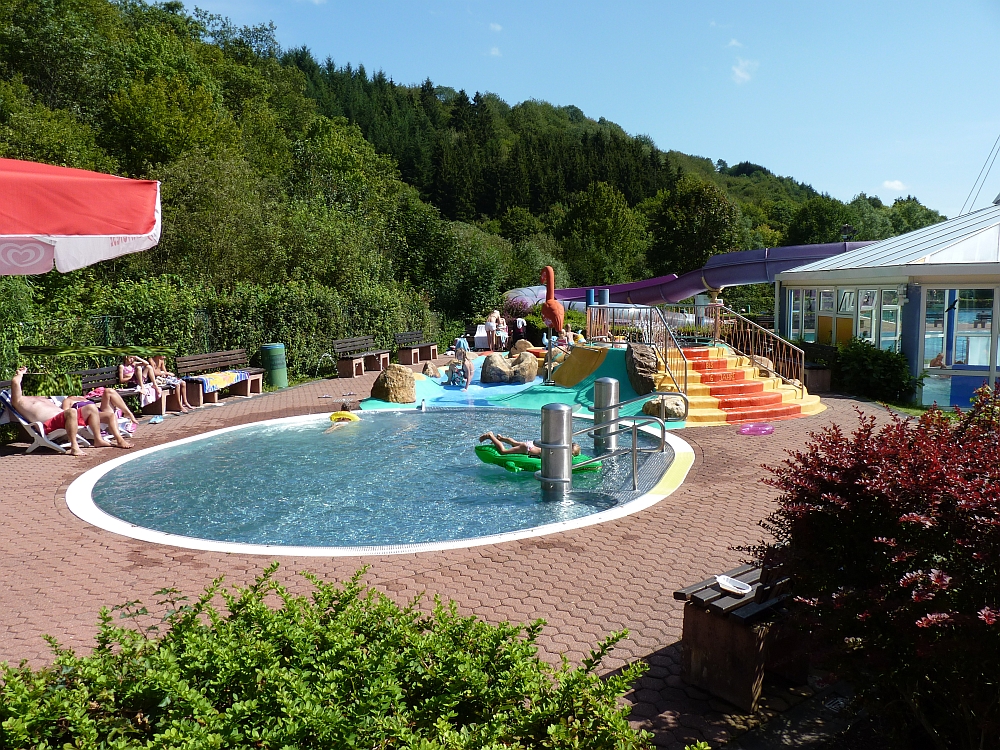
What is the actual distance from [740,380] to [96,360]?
1291 centimetres

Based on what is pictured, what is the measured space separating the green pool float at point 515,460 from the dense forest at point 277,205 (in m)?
8.49

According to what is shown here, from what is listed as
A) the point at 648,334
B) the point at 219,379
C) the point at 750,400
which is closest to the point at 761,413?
the point at 750,400

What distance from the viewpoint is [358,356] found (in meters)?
20.3

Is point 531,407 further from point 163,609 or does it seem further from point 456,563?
point 163,609

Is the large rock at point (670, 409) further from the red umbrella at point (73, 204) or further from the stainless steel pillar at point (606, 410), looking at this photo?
the red umbrella at point (73, 204)

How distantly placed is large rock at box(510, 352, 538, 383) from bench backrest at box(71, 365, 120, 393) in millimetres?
A: 9008

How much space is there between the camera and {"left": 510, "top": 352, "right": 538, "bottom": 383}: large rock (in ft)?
61.0

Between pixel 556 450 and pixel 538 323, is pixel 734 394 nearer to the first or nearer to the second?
pixel 556 450

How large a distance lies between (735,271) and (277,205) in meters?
19.0

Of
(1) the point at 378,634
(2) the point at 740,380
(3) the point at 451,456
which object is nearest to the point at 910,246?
(2) the point at 740,380

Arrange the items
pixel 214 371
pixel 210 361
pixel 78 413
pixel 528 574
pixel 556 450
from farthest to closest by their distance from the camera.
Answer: pixel 214 371 → pixel 210 361 → pixel 78 413 → pixel 556 450 → pixel 528 574

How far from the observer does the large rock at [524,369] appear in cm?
1858

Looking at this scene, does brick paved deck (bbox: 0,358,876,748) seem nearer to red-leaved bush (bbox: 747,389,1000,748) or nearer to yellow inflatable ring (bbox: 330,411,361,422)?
red-leaved bush (bbox: 747,389,1000,748)

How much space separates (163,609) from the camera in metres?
5.50
